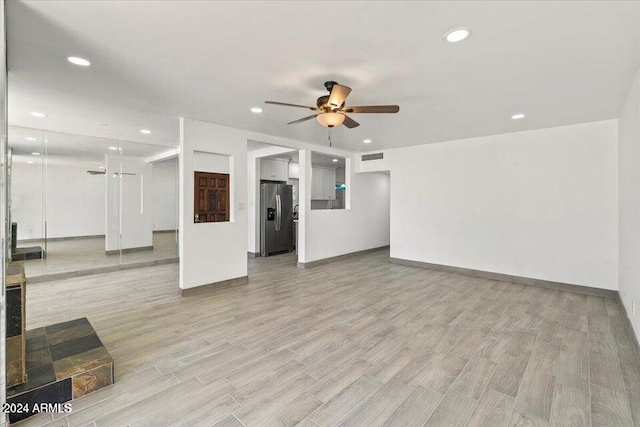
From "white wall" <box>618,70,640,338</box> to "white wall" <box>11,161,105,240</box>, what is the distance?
839cm

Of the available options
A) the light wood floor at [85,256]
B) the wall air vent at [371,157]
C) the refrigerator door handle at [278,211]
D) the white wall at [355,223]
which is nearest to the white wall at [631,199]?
the wall air vent at [371,157]

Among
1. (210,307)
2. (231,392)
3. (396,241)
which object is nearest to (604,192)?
(396,241)

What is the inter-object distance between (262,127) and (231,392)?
3.89m

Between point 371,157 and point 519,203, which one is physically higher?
point 371,157

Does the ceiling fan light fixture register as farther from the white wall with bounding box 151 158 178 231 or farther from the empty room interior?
the white wall with bounding box 151 158 178 231

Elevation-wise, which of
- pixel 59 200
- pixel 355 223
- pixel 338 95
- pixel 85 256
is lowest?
pixel 85 256

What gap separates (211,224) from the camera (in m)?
4.61

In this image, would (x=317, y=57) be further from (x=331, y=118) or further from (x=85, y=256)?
(x=85, y=256)

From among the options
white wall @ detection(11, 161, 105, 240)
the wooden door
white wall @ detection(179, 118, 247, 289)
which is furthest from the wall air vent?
white wall @ detection(11, 161, 105, 240)

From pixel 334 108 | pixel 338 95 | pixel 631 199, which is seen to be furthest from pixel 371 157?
pixel 631 199

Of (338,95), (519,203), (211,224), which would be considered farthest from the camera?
(519,203)

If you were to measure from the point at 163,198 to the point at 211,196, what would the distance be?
7.57 feet

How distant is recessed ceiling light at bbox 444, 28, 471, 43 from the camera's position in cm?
211

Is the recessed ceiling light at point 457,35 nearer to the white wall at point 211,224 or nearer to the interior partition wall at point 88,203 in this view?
the white wall at point 211,224
